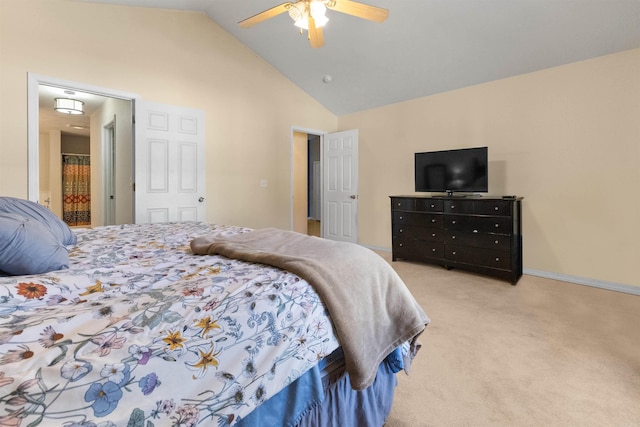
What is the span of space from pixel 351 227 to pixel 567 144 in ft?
10.1

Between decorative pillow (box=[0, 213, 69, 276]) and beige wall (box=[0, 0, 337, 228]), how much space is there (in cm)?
244

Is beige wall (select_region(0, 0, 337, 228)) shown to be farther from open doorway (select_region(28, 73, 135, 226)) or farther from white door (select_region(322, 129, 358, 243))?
white door (select_region(322, 129, 358, 243))

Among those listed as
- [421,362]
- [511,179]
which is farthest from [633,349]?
[511,179]

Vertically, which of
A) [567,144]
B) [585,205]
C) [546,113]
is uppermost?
[546,113]

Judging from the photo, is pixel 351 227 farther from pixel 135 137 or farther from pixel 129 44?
pixel 129 44

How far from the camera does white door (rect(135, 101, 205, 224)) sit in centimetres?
341

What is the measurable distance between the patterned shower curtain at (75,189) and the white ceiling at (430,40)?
18.2 ft

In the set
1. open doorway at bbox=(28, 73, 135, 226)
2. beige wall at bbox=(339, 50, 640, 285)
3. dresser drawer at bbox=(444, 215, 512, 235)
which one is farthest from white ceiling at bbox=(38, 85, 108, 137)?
beige wall at bbox=(339, 50, 640, 285)

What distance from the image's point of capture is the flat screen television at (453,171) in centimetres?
361

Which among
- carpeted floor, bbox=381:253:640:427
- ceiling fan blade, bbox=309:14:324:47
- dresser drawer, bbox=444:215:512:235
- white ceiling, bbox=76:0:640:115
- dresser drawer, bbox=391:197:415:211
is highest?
white ceiling, bbox=76:0:640:115

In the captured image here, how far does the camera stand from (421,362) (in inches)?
71.7

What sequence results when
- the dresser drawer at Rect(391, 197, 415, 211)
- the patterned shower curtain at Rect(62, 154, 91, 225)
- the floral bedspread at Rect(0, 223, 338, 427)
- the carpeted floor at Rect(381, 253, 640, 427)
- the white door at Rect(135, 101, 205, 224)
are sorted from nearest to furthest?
the floral bedspread at Rect(0, 223, 338, 427)
the carpeted floor at Rect(381, 253, 640, 427)
the white door at Rect(135, 101, 205, 224)
the dresser drawer at Rect(391, 197, 415, 211)
the patterned shower curtain at Rect(62, 154, 91, 225)

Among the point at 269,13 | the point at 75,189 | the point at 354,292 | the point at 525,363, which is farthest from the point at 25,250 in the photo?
the point at 75,189

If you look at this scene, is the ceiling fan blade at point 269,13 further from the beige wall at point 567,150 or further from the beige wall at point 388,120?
the beige wall at point 567,150
